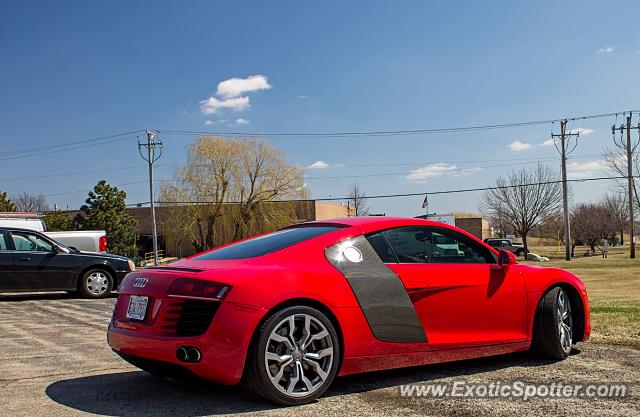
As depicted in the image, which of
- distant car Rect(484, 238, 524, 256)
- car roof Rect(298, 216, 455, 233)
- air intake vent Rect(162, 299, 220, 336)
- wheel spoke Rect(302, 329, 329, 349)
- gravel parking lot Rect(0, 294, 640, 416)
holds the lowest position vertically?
distant car Rect(484, 238, 524, 256)

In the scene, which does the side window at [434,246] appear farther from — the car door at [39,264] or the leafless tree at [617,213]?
the leafless tree at [617,213]

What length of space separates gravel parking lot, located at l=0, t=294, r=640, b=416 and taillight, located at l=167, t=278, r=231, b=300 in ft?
2.40

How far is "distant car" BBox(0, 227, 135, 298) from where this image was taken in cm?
1255

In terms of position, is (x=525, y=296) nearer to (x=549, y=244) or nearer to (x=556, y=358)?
(x=556, y=358)

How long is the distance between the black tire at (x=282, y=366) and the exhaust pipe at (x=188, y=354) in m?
0.32

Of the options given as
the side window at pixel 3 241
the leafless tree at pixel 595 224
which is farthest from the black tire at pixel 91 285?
the leafless tree at pixel 595 224

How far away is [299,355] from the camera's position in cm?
416

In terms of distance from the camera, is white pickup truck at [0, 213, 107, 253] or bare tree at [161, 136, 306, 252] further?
bare tree at [161, 136, 306, 252]

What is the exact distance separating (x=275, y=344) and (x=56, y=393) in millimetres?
1729

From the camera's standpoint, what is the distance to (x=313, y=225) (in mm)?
5227

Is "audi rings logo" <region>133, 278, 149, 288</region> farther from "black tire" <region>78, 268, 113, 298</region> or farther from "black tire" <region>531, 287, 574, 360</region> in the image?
"black tire" <region>78, 268, 113, 298</region>

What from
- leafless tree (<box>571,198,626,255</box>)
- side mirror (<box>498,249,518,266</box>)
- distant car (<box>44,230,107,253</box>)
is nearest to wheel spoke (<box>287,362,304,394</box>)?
side mirror (<box>498,249,518,266</box>)

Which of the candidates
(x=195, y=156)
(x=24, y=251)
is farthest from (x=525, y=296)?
(x=195, y=156)

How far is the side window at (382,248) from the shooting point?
4.79 m
